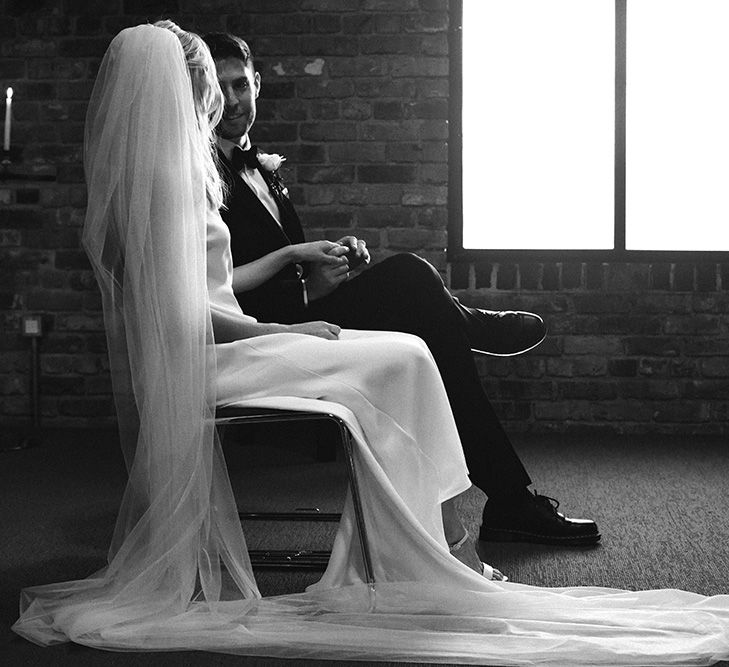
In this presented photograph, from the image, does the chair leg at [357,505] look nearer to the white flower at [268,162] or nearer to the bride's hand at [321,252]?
the bride's hand at [321,252]

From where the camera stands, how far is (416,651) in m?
1.72

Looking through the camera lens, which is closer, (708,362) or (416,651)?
(416,651)

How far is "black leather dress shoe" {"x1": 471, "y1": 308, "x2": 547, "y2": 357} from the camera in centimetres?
296

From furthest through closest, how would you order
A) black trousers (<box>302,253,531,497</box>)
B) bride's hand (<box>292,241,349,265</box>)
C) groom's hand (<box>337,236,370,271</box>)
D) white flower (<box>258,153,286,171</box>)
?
white flower (<box>258,153,286,171</box>)
groom's hand (<box>337,236,370,271</box>)
bride's hand (<box>292,241,349,265</box>)
black trousers (<box>302,253,531,497</box>)

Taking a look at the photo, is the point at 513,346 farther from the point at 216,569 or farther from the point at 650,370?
the point at 650,370

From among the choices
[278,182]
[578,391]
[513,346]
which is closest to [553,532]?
[513,346]

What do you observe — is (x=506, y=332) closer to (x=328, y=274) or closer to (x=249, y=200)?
(x=328, y=274)

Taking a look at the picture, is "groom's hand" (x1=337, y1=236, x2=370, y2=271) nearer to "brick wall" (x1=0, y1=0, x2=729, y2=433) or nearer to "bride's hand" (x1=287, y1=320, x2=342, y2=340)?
"bride's hand" (x1=287, y1=320, x2=342, y2=340)

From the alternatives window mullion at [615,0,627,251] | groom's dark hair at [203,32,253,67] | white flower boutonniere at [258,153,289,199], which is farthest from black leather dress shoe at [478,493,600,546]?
window mullion at [615,0,627,251]

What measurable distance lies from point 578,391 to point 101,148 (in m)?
2.84

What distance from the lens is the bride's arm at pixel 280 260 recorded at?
269 centimetres

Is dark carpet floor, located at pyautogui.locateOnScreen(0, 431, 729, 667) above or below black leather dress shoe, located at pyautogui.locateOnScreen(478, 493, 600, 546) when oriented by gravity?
below

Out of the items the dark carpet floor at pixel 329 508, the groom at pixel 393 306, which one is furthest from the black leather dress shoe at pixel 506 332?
the dark carpet floor at pixel 329 508

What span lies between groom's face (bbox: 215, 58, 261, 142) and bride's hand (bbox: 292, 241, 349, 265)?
51 cm
